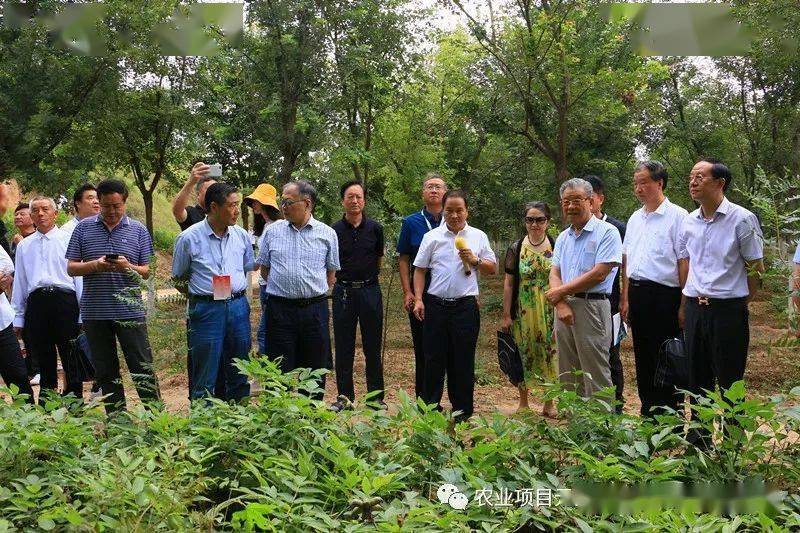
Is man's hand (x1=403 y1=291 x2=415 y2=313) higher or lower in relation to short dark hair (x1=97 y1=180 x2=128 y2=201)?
lower

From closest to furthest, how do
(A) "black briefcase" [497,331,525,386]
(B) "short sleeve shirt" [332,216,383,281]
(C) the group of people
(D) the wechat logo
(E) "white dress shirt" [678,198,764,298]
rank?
(D) the wechat logo → (E) "white dress shirt" [678,198,764,298] → (C) the group of people → (A) "black briefcase" [497,331,525,386] → (B) "short sleeve shirt" [332,216,383,281]

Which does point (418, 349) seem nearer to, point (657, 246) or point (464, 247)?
point (464, 247)

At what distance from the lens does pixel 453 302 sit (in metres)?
5.32

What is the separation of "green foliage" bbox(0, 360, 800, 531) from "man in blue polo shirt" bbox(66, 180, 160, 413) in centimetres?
139

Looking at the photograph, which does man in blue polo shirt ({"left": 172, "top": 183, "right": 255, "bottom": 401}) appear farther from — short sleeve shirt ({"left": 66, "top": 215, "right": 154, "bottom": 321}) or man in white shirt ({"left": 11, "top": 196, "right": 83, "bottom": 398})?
man in white shirt ({"left": 11, "top": 196, "right": 83, "bottom": 398})

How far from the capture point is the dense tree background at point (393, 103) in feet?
33.6

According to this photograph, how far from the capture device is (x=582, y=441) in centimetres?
314

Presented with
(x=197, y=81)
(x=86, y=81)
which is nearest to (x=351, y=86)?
(x=197, y=81)

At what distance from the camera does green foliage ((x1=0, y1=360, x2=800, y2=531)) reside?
8.00 feet

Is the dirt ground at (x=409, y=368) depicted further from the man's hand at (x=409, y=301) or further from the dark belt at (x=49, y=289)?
the dark belt at (x=49, y=289)

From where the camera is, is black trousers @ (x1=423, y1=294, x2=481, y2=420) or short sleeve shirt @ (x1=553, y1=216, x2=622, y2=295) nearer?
short sleeve shirt @ (x1=553, y1=216, x2=622, y2=295)

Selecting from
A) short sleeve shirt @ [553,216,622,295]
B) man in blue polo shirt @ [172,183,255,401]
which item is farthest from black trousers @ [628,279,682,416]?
man in blue polo shirt @ [172,183,255,401]

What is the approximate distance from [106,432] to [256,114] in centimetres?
932

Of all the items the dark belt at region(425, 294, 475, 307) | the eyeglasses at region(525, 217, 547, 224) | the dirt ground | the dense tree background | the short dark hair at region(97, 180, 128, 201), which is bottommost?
the dirt ground
